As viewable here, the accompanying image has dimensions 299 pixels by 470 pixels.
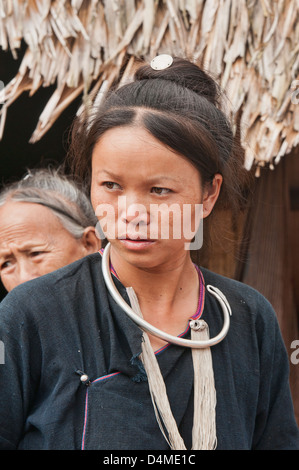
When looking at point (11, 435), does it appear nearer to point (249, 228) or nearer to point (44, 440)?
point (44, 440)

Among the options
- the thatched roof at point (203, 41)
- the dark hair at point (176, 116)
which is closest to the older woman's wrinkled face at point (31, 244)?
the thatched roof at point (203, 41)

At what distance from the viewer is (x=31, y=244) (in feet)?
6.85

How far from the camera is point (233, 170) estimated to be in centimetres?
150

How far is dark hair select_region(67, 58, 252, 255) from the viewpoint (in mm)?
1246

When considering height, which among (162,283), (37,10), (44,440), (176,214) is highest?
(37,10)

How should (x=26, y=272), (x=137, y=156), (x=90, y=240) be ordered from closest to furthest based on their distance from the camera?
(x=137, y=156), (x=26, y=272), (x=90, y=240)

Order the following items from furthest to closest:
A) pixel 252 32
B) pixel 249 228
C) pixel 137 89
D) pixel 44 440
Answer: pixel 249 228
pixel 252 32
pixel 137 89
pixel 44 440

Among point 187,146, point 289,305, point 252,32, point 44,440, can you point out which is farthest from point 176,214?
point 289,305

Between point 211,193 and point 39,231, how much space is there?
3.01 feet

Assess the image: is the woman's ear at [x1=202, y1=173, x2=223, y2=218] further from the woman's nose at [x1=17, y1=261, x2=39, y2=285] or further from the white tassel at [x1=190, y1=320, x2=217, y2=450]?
the woman's nose at [x1=17, y1=261, x2=39, y2=285]

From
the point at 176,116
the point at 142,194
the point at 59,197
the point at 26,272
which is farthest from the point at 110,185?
the point at 59,197

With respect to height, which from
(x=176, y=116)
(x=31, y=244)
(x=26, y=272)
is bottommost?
(x=26, y=272)

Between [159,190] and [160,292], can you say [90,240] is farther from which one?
[159,190]

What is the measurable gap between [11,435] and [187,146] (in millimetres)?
696
